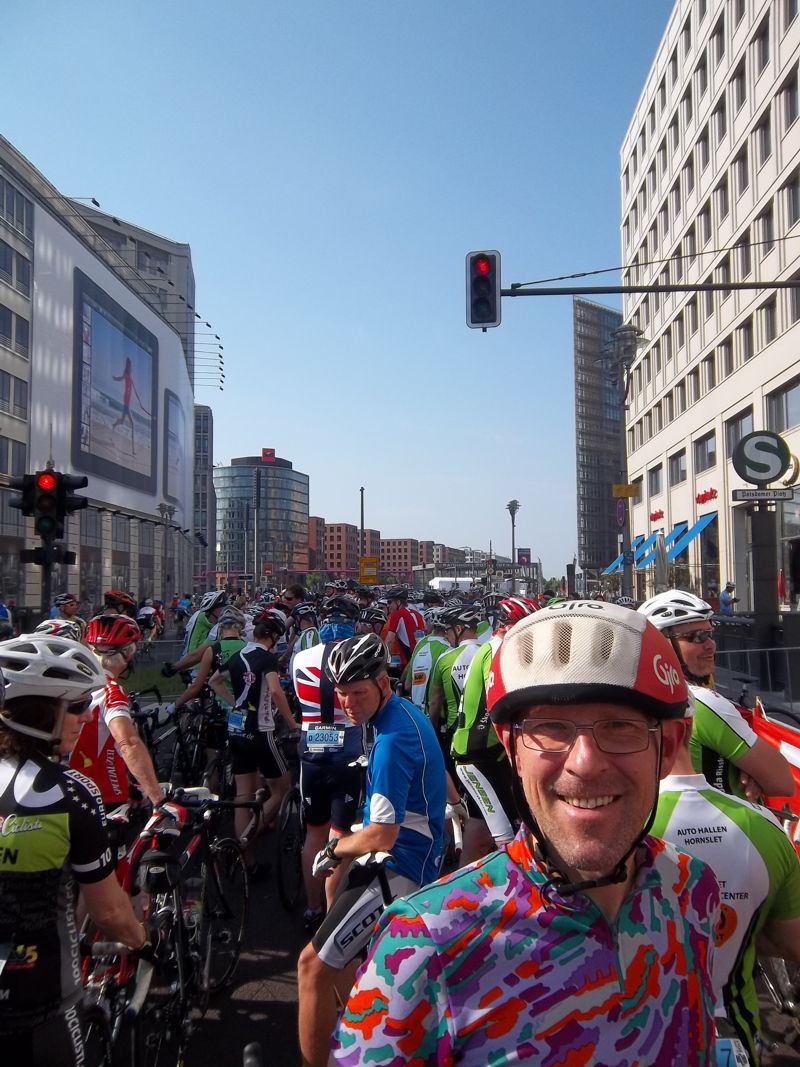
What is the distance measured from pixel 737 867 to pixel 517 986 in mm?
1255

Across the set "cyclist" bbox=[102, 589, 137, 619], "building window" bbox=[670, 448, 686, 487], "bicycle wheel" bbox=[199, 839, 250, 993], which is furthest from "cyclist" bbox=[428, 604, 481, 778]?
"building window" bbox=[670, 448, 686, 487]

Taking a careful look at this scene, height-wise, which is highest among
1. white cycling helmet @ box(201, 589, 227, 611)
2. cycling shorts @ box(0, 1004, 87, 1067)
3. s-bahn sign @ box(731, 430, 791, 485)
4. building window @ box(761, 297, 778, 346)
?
building window @ box(761, 297, 778, 346)

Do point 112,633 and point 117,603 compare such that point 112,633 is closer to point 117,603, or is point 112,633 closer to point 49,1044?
point 49,1044

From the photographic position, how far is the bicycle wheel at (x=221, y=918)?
185 inches

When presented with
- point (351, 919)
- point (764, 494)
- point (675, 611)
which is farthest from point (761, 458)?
point (351, 919)

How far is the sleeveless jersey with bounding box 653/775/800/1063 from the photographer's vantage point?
2182mm

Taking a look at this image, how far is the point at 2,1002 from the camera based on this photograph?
2.40 metres

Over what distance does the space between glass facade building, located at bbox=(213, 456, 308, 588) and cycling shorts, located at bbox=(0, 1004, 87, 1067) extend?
525 ft

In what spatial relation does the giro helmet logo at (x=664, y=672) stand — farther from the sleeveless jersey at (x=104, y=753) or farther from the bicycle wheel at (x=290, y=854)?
the bicycle wheel at (x=290, y=854)

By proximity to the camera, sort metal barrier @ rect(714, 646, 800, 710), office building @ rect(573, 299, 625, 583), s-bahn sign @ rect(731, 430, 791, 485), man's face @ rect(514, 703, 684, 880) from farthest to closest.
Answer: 1. office building @ rect(573, 299, 625, 583)
2. s-bahn sign @ rect(731, 430, 791, 485)
3. metal barrier @ rect(714, 646, 800, 710)
4. man's face @ rect(514, 703, 684, 880)

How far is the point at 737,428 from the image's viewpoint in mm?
33875

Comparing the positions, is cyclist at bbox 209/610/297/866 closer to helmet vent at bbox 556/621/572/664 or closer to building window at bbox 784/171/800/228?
helmet vent at bbox 556/621/572/664

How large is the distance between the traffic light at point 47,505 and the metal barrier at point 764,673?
32.2 ft

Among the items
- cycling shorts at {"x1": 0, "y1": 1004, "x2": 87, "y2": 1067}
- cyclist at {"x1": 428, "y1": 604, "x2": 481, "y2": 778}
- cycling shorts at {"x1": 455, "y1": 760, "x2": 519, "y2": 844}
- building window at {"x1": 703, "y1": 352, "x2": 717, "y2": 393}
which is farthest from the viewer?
building window at {"x1": 703, "y1": 352, "x2": 717, "y2": 393}
